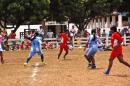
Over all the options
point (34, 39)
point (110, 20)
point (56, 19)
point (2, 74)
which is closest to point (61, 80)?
point (2, 74)

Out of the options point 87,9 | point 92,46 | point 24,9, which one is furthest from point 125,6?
point 92,46

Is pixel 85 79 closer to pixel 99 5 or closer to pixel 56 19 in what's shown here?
pixel 56 19

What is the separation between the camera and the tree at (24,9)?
42.3 metres

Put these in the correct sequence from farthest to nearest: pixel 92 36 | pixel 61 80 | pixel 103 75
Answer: pixel 92 36 < pixel 103 75 < pixel 61 80

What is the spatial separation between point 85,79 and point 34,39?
22.5ft

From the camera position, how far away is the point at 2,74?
60.5 feet

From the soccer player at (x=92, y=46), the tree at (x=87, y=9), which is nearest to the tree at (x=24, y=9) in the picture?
the tree at (x=87, y=9)

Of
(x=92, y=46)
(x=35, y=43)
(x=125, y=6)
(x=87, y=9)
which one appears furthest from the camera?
(x=87, y=9)

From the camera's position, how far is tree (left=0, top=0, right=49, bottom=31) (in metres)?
42.3

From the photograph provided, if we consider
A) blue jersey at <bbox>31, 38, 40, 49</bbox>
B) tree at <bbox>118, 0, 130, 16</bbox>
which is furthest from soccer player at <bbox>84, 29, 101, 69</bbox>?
tree at <bbox>118, 0, 130, 16</bbox>

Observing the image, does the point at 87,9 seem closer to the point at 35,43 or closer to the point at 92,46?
the point at 35,43

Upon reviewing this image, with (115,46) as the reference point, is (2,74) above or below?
below

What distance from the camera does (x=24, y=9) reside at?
139 feet

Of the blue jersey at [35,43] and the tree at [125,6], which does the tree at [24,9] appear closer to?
the tree at [125,6]
